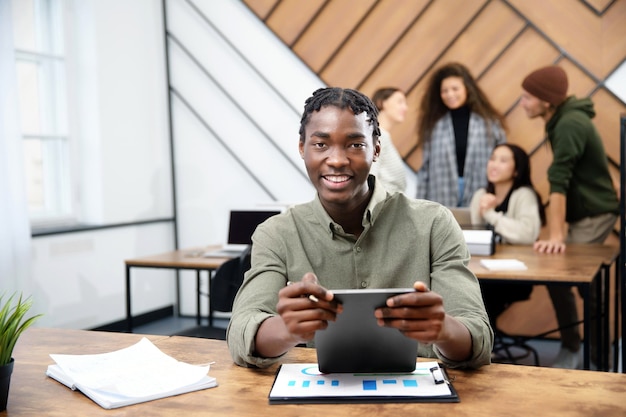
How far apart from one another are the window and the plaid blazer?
2.54 meters

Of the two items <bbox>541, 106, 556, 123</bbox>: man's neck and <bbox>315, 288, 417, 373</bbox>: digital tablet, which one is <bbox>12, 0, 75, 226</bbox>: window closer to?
<bbox>541, 106, 556, 123</bbox>: man's neck

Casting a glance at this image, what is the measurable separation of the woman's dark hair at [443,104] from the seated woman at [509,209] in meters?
0.72

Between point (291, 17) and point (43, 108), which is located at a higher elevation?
point (291, 17)

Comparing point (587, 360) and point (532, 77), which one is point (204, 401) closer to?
point (587, 360)

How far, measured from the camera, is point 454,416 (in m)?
1.05

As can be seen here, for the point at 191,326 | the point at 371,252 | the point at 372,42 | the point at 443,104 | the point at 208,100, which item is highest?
the point at 372,42

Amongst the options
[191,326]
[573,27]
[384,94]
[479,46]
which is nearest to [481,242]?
[384,94]

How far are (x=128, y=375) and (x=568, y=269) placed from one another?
207 centimetres

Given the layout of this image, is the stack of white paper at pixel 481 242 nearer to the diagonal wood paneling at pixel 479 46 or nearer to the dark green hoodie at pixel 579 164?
the dark green hoodie at pixel 579 164

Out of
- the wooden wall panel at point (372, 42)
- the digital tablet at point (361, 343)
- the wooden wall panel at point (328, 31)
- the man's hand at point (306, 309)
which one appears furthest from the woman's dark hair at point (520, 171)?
the man's hand at point (306, 309)

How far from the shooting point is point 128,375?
128 centimetres

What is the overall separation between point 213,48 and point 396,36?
146 centimetres

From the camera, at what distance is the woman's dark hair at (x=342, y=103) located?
151 centimetres

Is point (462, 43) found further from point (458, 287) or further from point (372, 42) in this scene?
point (458, 287)
